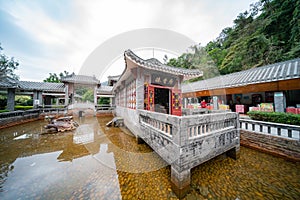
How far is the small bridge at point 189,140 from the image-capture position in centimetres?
252

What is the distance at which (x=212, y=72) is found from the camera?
825 inches

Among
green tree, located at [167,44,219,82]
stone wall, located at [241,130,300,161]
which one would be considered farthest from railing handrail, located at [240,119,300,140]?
green tree, located at [167,44,219,82]

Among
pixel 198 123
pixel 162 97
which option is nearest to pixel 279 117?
pixel 198 123

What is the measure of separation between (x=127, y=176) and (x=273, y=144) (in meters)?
5.36

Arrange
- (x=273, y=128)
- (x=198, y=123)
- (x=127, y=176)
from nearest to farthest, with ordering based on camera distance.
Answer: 1. (x=198, y=123)
2. (x=127, y=176)
3. (x=273, y=128)

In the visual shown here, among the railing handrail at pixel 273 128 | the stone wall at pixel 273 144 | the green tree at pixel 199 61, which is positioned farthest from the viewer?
the green tree at pixel 199 61

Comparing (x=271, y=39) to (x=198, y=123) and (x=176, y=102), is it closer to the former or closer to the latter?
(x=176, y=102)

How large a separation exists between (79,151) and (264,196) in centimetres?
590

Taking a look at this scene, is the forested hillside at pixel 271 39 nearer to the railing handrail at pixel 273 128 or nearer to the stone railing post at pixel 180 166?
the railing handrail at pixel 273 128

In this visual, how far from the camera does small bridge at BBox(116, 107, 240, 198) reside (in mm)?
2516

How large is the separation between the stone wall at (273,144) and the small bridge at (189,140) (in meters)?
1.39

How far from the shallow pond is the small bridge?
0.47 metres

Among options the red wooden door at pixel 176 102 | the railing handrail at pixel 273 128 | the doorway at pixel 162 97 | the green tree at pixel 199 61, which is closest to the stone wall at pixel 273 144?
the railing handrail at pixel 273 128

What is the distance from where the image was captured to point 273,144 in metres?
4.09
